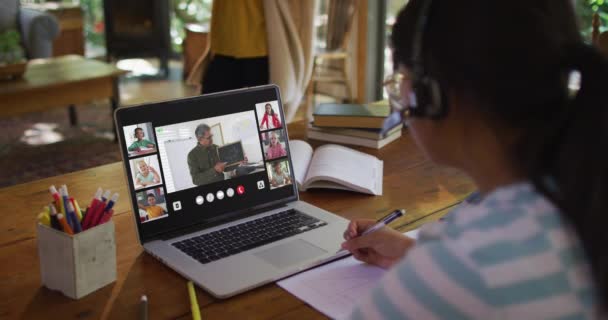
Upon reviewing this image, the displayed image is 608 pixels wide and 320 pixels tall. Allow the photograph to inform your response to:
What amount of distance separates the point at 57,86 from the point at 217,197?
2858mm

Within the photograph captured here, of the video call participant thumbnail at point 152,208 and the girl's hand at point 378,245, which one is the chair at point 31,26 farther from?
the girl's hand at point 378,245

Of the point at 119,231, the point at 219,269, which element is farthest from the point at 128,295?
the point at 119,231

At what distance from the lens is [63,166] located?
3.88m

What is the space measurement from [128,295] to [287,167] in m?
0.46

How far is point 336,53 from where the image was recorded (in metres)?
4.48

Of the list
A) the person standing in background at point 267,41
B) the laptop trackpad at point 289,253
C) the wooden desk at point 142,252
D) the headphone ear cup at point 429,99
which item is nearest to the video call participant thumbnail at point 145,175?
the wooden desk at point 142,252

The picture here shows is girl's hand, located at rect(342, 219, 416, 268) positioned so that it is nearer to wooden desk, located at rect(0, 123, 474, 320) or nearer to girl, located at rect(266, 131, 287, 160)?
wooden desk, located at rect(0, 123, 474, 320)

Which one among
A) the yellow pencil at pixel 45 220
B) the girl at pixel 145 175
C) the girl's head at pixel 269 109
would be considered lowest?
the yellow pencil at pixel 45 220

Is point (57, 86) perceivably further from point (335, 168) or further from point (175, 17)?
point (335, 168)

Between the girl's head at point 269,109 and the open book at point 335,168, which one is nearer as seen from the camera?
the girl's head at point 269,109

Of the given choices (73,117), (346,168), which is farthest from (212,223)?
(73,117)

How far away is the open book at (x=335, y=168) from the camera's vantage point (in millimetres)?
1490

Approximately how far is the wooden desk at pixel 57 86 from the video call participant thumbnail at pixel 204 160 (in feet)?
8.80

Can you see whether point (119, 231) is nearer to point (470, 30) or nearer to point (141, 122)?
point (141, 122)
